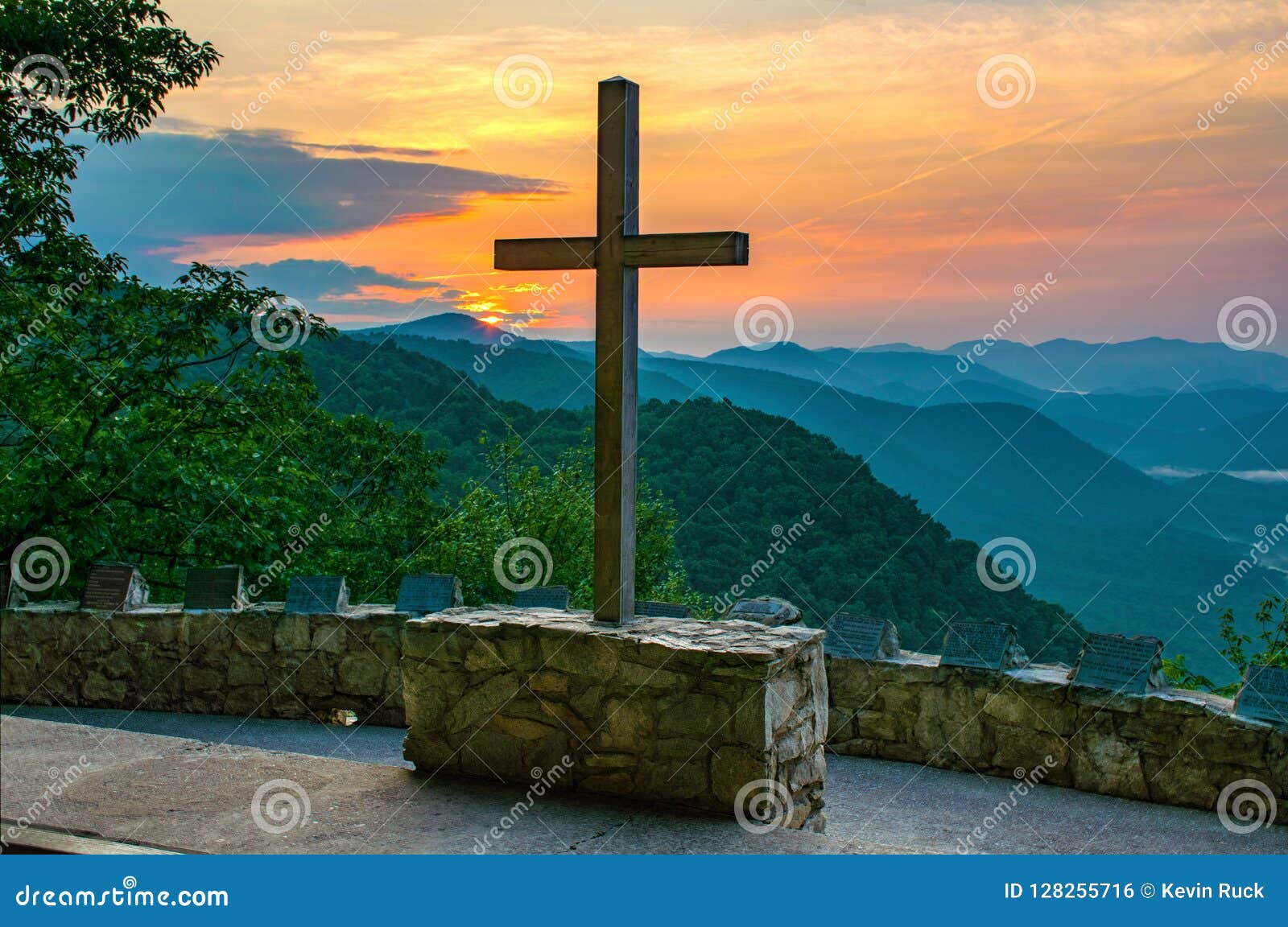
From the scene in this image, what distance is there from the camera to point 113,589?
279 inches

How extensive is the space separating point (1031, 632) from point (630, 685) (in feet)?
37.0

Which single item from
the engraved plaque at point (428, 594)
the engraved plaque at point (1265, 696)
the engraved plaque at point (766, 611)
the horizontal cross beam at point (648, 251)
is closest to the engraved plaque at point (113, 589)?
the engraved plaque at point (428, 594)

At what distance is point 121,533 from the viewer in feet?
30.7

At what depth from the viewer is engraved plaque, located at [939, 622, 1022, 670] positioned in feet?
19.1

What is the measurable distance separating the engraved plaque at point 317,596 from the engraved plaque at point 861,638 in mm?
3157

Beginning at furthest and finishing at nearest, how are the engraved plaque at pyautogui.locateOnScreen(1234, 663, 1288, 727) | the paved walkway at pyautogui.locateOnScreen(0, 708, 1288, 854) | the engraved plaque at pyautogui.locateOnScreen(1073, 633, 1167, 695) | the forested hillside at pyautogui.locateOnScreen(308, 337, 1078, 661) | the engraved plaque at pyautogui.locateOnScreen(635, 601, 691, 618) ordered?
the forested hillside at pyautogui.locateOnScreen(308, 337, 1078, 661) < the engraved plaque at pyautogui.locateOnScreen(635, 601, 691, 618) < the engraved plaque at pyautogui.locateOnScreen(1073, 633, 1167, 695) < the engraved plaque at pyautogui.locateOnScreen(1234, 663, 1288, 727) < the paved walkway at pyautogui.locateOnScreen(0, 708, 1288, 854)

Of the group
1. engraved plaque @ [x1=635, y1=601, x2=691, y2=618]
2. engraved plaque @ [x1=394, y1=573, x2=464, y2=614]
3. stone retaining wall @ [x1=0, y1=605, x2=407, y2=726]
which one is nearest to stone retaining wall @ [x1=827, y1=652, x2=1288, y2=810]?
engraved plaque @ [x1=635, y1=601, x2=691, y2=618]

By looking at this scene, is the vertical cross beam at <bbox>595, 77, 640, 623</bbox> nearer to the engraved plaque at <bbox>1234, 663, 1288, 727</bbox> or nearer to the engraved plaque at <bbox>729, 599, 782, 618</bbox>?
the engraved plaque at <bbox>729, 599, 782, 618</bbox>

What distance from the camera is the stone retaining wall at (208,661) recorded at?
667 cm

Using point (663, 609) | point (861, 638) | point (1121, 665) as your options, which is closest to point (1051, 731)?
point (1121, 665)

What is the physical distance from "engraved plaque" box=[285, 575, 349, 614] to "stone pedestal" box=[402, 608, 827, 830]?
2532mm

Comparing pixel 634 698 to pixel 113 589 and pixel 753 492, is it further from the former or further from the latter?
pixel 753 492

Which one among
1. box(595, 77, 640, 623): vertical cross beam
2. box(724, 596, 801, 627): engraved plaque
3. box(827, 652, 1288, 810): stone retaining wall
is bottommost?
box(827, 652, 1288, 810): stone retaining wall

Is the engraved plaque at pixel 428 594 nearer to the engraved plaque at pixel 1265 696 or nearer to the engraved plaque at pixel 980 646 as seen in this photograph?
the engraved plaque at pixel 980 646
